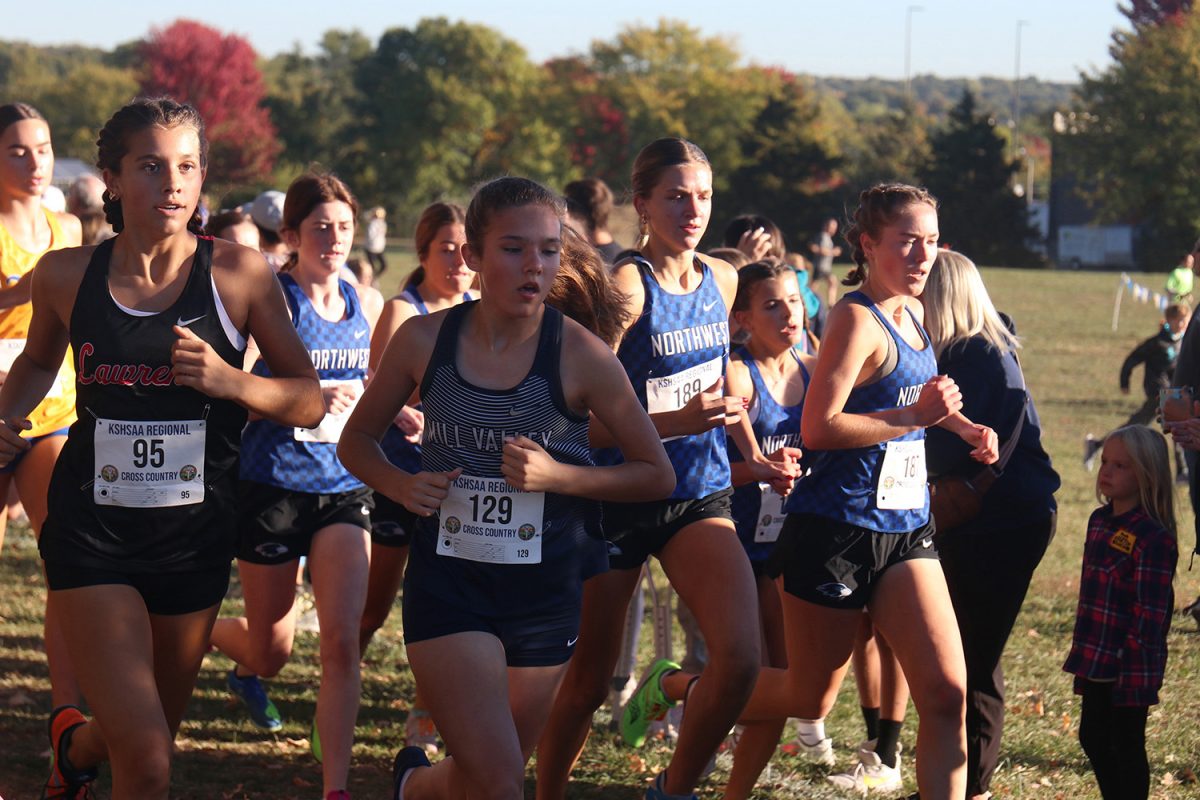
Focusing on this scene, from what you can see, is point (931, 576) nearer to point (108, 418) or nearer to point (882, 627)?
point (882, 627)

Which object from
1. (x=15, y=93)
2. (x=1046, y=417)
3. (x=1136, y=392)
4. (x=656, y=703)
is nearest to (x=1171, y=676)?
(x=656, y=703)

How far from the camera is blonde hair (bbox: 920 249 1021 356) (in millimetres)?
4809

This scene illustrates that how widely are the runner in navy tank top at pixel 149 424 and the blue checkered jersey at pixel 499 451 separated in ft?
1.45

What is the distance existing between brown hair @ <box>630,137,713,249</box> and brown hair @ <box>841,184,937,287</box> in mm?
499

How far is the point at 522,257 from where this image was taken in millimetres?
3500

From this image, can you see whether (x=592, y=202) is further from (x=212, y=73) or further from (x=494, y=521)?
(x=212, y=73)

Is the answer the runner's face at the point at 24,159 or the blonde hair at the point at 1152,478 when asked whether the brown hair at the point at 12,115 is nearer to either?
the runner's face at the point at 24,159

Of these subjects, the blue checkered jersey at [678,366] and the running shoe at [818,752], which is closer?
the blue checkered jersey at [678,366]

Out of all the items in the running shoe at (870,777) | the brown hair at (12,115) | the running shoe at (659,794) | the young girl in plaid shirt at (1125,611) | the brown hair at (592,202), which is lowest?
the running shoe at (870,777)

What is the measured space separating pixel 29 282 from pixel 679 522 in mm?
2405

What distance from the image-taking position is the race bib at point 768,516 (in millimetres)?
5379

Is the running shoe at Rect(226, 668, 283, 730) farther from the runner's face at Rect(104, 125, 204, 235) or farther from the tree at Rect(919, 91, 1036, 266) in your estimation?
the tree at Rect(919, 91, 1036, 266)

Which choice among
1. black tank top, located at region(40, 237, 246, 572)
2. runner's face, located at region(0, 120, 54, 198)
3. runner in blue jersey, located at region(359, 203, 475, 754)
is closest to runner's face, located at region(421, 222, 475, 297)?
runner in blue jersey, located at region(359, 203, 475, 754)

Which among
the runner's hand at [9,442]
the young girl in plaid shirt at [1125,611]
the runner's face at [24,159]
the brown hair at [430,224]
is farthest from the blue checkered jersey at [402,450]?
the young girl in plaid shirt at [1125,611]
